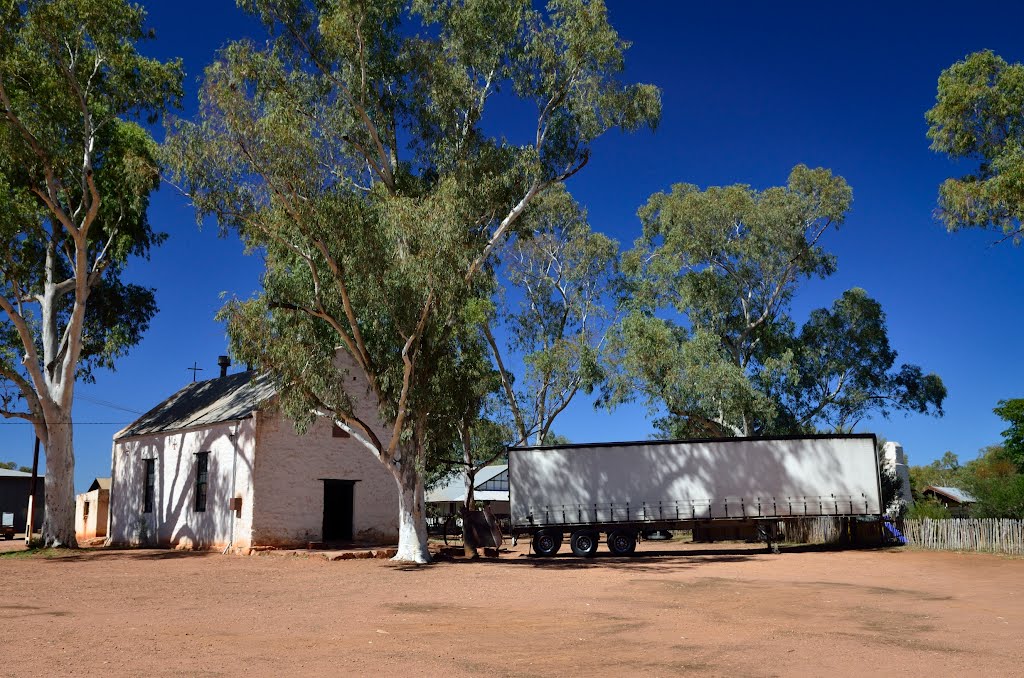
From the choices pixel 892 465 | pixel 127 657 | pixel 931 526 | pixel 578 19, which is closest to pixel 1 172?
pixel 578 19

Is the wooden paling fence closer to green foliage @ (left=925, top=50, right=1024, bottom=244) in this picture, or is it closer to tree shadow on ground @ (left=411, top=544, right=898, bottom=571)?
tree shadow on ground @ (left=411, top=544, right=898, bottom=571)

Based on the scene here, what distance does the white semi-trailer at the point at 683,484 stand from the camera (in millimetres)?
28797

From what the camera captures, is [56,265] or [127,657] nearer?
[127,657]

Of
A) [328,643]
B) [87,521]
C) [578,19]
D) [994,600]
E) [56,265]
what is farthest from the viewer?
[87,521]

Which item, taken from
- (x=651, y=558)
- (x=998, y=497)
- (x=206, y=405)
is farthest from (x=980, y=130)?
(x=206, y=405)

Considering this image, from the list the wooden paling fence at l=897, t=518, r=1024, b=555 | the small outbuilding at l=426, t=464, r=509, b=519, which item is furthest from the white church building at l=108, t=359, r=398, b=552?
the small outbuilding at l=426, t=464, r=509, b=519

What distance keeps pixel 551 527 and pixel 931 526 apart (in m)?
13.7

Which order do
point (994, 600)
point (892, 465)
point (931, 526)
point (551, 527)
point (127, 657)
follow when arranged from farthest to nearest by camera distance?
1. point (892, 465)
2. point (931, 526)
3. point (551, 527)
4. point (994, 600)
5. point (127, 657)

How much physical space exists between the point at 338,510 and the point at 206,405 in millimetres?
7881

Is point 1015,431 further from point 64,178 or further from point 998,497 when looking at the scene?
point 64,178

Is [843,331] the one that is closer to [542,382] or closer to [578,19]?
[542,382]

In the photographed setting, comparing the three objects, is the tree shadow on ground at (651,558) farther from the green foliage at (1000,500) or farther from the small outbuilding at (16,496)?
the small outbuilding at (16,496)

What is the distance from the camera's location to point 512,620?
13.1 meters

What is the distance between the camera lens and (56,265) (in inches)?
1361
